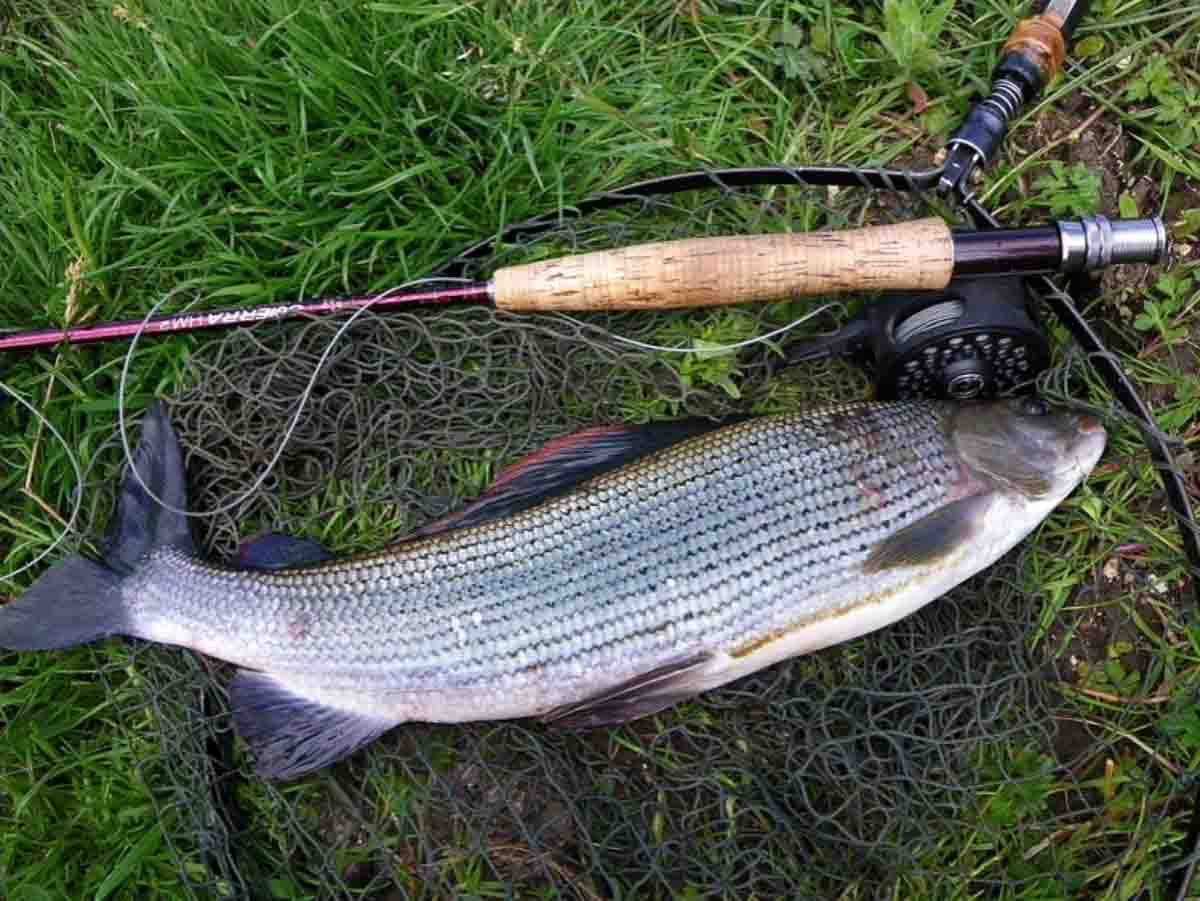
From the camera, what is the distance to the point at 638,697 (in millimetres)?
2719

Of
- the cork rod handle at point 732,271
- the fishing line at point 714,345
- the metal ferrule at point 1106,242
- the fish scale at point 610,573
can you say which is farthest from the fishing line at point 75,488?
the metal ferrule at point 1106,242

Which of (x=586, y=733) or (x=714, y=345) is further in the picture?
(x=714, y=345)

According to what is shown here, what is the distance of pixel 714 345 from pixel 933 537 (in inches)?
34.4

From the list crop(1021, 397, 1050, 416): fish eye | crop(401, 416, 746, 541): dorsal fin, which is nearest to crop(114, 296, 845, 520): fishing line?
crop(401, 416, 746, 541): dorsal fin

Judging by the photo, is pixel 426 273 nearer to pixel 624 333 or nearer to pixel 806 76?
pixel 624 333

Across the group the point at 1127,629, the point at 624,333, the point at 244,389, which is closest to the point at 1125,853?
the point at 1127,629

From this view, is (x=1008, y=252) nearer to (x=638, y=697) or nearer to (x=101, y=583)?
(x=638, y=697)

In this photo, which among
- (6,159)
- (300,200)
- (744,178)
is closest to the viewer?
(744,178)

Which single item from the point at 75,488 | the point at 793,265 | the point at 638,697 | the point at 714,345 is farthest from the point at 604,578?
the point at 75,488

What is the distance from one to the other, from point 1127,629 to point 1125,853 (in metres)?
0.66

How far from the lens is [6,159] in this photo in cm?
349

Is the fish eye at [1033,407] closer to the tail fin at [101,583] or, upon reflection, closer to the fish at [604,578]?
the fish at [604,578]

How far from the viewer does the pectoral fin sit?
107 inches

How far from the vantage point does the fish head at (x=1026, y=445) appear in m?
2.83
